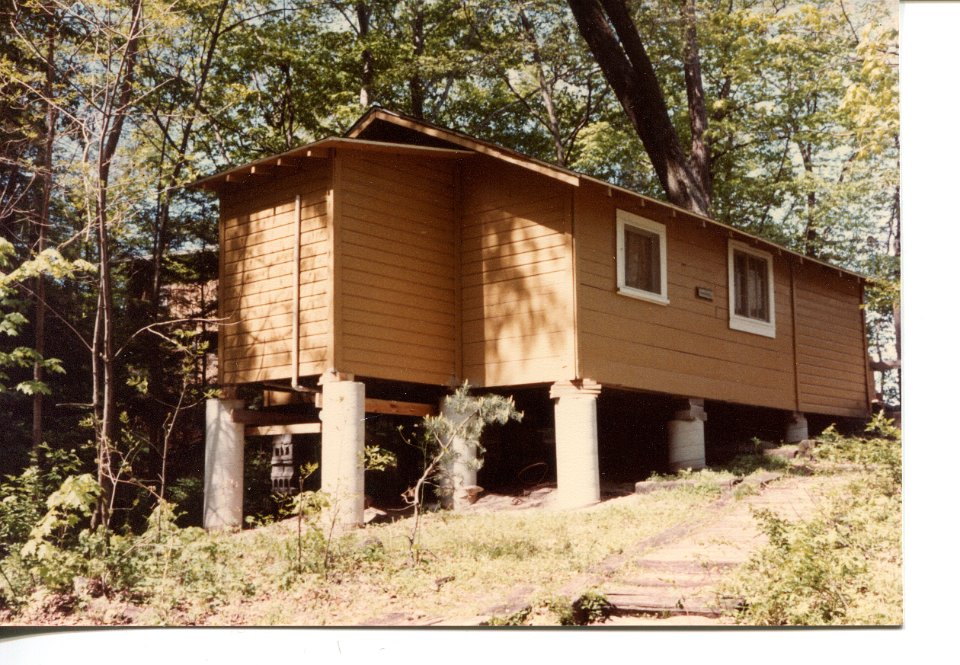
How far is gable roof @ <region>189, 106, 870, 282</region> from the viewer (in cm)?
808

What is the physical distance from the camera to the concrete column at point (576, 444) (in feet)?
26.2

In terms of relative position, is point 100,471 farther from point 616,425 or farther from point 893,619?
point 893,619

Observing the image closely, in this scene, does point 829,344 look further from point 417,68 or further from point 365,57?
point 365,57

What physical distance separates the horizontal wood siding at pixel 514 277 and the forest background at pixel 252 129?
→ 0.45m

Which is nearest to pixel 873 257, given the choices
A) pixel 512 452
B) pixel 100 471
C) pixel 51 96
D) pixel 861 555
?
pixel 861 555

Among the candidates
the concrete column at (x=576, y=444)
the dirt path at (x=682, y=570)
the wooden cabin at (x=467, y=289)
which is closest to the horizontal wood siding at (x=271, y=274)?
the wooden cabin at (x=467, y=289)

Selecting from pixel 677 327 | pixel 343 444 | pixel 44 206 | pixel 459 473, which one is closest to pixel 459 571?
pixel 459 473

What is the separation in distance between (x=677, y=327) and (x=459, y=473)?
8.99ft

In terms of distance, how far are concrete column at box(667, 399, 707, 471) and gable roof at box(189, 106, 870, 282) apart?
5.71ft

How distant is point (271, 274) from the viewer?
8.58 metres

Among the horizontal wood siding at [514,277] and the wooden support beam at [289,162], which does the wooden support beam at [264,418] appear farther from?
the wooden support beam at [289,162]

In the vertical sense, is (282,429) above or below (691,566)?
above

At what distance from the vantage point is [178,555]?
22.3 feet

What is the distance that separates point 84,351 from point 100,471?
98 cm
